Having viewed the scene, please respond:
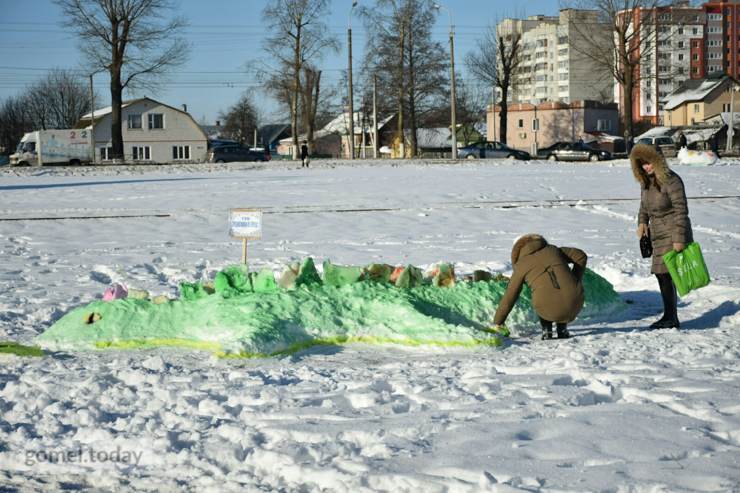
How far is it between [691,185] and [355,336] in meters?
19.6

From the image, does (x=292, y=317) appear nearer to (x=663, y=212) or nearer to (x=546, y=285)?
(x=546, y=285)

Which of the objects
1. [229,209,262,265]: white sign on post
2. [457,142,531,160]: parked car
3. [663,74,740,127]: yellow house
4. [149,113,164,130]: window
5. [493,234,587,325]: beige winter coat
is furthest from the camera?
[663,74,740,127]: yellow house

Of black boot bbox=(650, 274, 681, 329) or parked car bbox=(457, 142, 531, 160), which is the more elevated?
parked car bbox=(457, 142, 531, 160)

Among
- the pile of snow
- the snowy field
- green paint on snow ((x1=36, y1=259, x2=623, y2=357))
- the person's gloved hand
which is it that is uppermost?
the pile of snow

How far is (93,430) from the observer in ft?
16.1

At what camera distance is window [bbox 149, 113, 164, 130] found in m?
76.9

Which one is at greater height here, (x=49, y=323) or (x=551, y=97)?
(x=551, y=97)

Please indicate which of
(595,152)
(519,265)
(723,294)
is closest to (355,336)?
(519,265)

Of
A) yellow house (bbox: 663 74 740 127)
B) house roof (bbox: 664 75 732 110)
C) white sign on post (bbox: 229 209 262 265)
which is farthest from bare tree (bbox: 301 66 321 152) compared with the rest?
white sign on post (bbox: 229 209 262 265)

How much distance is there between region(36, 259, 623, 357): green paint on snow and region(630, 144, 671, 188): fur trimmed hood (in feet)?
4.39

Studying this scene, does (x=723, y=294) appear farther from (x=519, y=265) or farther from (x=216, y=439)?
(x=216, y=439)

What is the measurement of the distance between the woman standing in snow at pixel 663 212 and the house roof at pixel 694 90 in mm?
87027

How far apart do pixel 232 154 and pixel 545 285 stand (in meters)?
45.5

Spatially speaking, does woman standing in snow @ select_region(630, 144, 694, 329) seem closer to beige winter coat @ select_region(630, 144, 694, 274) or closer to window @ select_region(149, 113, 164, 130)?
beige winter coat @ select_region(630, 144, 694, 274)
